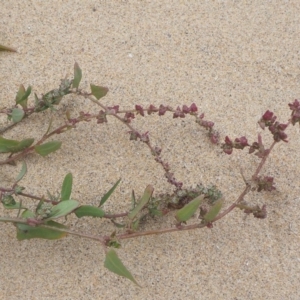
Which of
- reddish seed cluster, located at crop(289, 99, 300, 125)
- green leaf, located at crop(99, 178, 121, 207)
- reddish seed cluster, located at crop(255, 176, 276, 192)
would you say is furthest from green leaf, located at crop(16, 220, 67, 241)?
reddish seed cluster, located at crop(289, 99, 300, 125)

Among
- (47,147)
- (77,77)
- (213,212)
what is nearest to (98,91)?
(77,77)

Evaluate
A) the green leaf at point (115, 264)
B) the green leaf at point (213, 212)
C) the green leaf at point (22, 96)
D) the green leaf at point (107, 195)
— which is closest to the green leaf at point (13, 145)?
the green leaf at point (22, 96)

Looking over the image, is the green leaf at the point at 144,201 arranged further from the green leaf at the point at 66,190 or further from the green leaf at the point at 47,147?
the green leaf at the point at 47,147

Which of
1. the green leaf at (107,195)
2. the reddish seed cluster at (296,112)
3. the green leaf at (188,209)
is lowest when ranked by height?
the green leaf at (107,195)

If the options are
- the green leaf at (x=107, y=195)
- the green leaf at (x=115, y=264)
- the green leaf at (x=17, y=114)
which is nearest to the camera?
the green leaf at (x=115, y=264)

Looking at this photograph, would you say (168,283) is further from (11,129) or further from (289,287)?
(11,129)

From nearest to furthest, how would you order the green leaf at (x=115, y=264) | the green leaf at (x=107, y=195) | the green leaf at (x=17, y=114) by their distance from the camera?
1. the green leaf at (x=115, y=264)
2. the green leaf at (x=107, y=195)
3. the green leaf at (x=17, y=114)

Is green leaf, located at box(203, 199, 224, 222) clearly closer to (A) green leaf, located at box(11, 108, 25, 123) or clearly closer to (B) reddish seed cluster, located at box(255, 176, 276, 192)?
(B) reddish seed cluster, located at box(255, 176, 276, 192)
